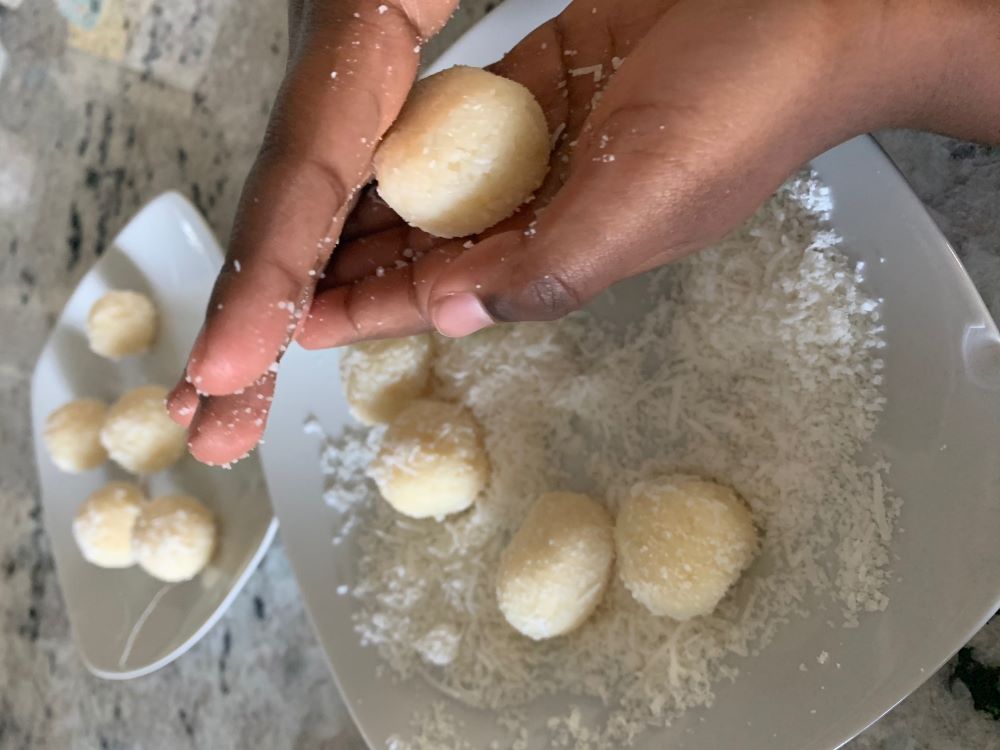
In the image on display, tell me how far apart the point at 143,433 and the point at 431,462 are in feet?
1.51

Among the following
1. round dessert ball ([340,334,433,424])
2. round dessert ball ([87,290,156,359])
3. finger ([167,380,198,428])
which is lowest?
round dessert ball ([340,334,433,424])

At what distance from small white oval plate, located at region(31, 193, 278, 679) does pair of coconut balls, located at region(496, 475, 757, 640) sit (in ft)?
1.24

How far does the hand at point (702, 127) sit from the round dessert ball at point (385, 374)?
23 cm

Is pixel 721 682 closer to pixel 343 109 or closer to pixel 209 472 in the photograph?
pixel 343 109

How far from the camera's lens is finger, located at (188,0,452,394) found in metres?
0.59

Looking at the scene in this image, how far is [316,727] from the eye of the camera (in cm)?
103

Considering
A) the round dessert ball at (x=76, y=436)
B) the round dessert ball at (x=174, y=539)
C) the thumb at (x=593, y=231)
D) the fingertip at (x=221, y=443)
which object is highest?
the thumb at (x=593, y=231)

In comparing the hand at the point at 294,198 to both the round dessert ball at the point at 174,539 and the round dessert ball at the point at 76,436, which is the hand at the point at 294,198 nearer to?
the round dessert ball at the point at 174,539

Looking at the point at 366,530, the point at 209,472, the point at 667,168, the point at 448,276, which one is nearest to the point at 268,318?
the point at 448,276

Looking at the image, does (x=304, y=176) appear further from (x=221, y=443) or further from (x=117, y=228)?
(x=117, y=228)

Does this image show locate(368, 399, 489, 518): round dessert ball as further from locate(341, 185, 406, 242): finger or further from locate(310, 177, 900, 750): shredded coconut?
locate(341, 185, 406, 242): finger

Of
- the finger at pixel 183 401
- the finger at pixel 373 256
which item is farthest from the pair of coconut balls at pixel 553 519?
the finger at pixel 183 401

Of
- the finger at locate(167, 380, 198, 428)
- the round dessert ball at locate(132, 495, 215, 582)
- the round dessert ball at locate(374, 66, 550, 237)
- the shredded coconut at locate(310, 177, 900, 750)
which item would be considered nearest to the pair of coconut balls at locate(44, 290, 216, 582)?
the round dessert ball at locate(132, 495, 215, 582)

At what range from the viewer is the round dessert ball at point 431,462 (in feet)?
2.72
